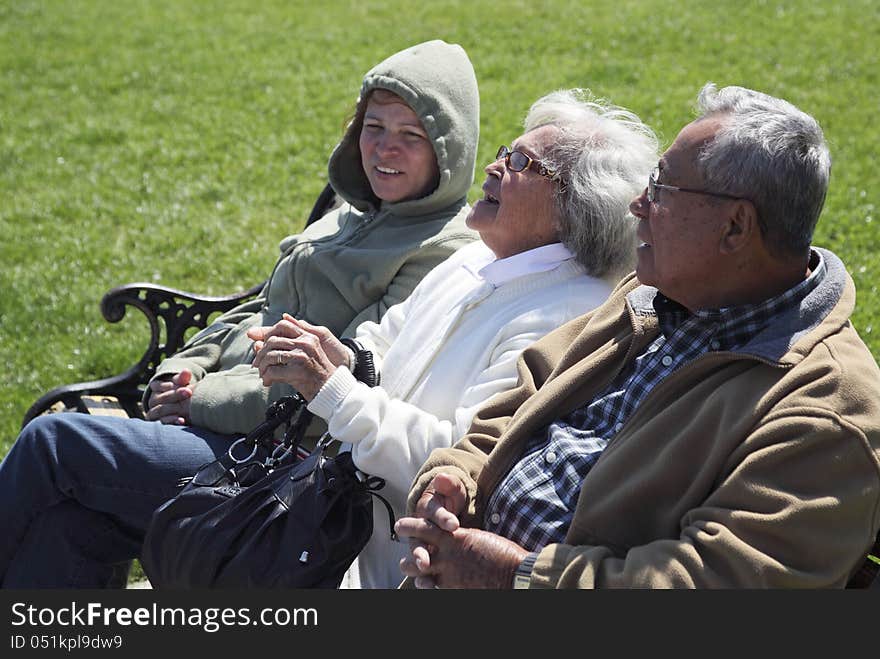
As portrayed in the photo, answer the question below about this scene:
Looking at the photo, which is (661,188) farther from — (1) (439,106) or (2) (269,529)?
(1) (439,106)

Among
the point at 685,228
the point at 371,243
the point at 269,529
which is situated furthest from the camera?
the point at 371,243

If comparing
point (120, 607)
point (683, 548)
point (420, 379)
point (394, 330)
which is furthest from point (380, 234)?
point (683, 548)

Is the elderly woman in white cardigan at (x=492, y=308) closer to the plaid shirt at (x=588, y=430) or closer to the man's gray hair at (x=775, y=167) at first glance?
the plaid shirt at (x=588, y=430)

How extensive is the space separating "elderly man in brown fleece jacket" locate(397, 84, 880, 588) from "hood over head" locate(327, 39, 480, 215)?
1190 mm

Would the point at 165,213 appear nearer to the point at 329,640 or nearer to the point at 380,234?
the point at 380,234

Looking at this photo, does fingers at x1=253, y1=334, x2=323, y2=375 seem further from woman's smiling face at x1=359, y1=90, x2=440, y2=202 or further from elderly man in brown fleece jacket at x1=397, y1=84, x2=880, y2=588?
woman's smiling face at x1=359, y1=90, x2=440, y2=202

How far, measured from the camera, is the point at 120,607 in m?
2.73

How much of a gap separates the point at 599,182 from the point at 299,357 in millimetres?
A: 1007

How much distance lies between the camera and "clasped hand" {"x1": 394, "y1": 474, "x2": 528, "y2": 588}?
252 centimetres

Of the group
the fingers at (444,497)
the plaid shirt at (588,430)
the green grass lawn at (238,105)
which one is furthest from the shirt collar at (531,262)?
the green grass lawn at (238,105)

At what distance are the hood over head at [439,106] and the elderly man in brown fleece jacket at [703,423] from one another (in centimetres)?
119

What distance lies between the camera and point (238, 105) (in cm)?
916

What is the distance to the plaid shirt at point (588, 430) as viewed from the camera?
2.54 metres

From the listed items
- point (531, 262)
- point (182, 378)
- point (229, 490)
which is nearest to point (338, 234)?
point (182, 378)
